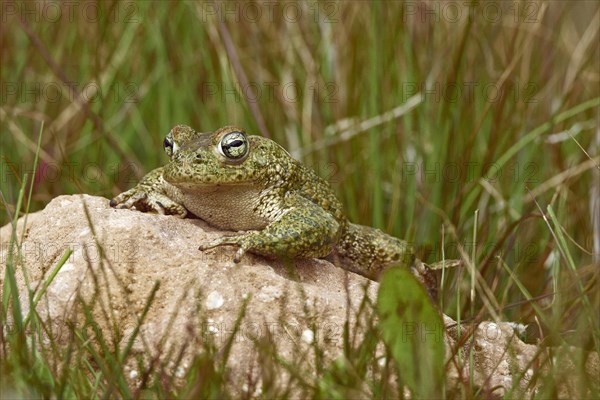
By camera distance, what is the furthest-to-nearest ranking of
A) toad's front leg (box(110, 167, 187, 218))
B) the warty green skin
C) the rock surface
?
1. toad's front leg (box(110, 167, 187, 218))
2. the warty green skin
3. the rock surface

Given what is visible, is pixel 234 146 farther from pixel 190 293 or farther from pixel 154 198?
pixel 190 293

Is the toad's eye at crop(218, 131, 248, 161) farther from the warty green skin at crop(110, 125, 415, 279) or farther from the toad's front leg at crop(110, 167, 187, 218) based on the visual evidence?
the toad's front leg at crop(110, 167, 187, 218)

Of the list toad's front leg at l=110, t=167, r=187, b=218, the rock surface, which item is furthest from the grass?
the rock surface

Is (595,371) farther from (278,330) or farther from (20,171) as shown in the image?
(20,171)

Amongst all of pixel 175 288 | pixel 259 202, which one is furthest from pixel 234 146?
pixel 175 288

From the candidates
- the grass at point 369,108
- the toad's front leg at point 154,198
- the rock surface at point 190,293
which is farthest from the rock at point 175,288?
the grass at point 369,108
